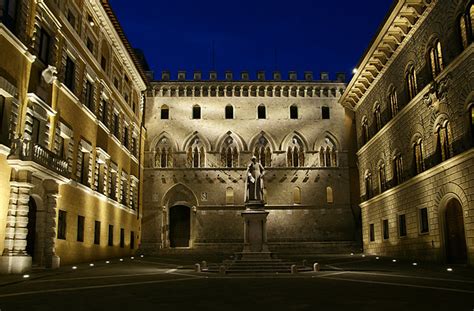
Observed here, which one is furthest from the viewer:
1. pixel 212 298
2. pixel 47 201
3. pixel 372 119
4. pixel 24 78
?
pixel 372 119

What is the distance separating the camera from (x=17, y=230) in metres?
18.0

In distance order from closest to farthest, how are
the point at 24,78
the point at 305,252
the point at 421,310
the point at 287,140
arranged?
the point at 421,310, the point at 24,78, the point at 305,252, the point at 287,140

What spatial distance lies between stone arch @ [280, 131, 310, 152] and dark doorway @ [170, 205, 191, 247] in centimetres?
1057

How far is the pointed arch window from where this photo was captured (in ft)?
139

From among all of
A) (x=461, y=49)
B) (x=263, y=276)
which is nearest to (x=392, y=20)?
(x=461, y=49)

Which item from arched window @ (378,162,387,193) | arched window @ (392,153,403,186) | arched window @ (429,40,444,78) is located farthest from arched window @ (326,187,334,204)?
arched window @ (429,40,444,78)

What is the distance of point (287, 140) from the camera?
42594mm

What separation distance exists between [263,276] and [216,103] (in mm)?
27803

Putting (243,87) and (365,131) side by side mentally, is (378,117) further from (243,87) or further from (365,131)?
(243,87)

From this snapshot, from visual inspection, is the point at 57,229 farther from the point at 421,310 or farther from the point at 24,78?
the point at 421,310

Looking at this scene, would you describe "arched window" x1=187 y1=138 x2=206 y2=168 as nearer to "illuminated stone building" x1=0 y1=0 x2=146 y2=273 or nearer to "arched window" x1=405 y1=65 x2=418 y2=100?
"illuminated stone building" x1=0 y1=0 x2=146 y2=273

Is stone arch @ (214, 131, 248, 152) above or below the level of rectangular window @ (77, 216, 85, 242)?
above

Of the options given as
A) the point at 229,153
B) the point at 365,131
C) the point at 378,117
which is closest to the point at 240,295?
the point at 378,117

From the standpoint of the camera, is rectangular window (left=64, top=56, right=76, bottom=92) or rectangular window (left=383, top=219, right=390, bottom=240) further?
rectangular window (left=383, top=219, right=390, bottom=240)
